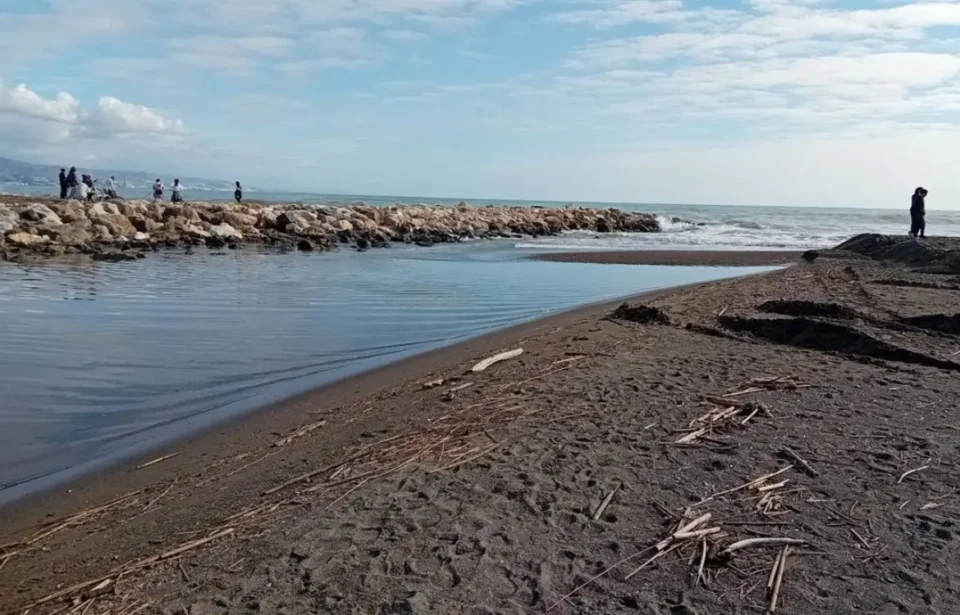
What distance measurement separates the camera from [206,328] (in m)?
10.4

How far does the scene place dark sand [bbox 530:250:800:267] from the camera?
76.4 feet

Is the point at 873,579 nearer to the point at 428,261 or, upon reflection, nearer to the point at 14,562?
the point at 14,562

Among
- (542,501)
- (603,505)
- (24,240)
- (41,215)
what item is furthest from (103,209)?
(603,505)

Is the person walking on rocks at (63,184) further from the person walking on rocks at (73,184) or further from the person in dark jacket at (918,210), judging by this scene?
the person in dark jacket at (918,210)

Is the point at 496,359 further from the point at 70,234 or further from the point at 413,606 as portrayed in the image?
the point at 70,234

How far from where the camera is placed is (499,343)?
949 cm

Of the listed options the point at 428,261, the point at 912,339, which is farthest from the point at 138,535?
the point at 428,261

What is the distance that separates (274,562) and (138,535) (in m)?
1.08

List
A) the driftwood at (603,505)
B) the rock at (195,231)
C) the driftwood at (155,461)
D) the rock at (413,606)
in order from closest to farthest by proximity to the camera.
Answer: the rock at (413,606) → the driftwood at (603,505) → the driftwood at (155,461) → the rock at (195,231)

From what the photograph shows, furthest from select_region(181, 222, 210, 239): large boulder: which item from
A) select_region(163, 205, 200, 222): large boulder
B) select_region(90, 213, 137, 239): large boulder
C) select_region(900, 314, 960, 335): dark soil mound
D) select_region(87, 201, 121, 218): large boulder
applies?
select_region(900, 314, 960, 335): dark soil mound

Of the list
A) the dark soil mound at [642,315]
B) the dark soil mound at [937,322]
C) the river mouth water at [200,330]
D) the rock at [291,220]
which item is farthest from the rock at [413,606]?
the rock at [291,220]

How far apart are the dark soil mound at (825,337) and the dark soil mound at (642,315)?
76cm

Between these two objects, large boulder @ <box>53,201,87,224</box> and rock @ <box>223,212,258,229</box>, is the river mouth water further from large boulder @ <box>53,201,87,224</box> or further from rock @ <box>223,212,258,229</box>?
rock @ <box>223,212,258,229</box>

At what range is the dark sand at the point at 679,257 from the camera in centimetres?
2328
